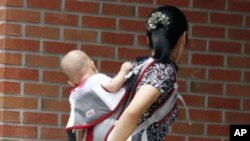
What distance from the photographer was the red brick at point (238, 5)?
246 inches

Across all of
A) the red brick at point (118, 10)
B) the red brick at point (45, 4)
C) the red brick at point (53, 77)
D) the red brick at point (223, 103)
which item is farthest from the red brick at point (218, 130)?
the red brick at point (45, 4)

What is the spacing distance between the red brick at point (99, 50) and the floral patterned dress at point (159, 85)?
1943 millimetres

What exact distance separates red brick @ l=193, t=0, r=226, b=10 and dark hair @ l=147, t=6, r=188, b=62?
2169 millimetres

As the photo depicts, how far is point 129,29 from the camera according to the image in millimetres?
6062

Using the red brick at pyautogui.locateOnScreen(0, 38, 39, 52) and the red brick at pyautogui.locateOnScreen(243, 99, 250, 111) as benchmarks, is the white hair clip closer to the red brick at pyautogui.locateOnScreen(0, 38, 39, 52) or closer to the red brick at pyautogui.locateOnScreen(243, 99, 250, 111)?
the red brick at pyautogui.locateOnScreen(0, 38, 39, 52)

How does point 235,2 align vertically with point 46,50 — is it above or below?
above

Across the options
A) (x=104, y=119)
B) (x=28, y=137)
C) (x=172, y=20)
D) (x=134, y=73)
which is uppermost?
(x=172, y=20)

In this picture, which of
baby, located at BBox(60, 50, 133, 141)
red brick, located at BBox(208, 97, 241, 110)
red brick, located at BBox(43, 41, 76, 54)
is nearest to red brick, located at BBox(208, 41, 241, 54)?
red brick, located at BBox(208, 97, 241, 110)

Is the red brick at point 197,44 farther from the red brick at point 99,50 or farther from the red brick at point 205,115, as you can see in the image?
the red brick at point 99,50

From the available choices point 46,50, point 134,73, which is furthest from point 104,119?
point 46,50

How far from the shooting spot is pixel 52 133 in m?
5.97

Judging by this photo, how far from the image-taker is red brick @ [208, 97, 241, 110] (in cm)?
621

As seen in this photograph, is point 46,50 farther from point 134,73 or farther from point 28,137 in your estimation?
point 134,73

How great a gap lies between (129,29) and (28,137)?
3.75 feet
